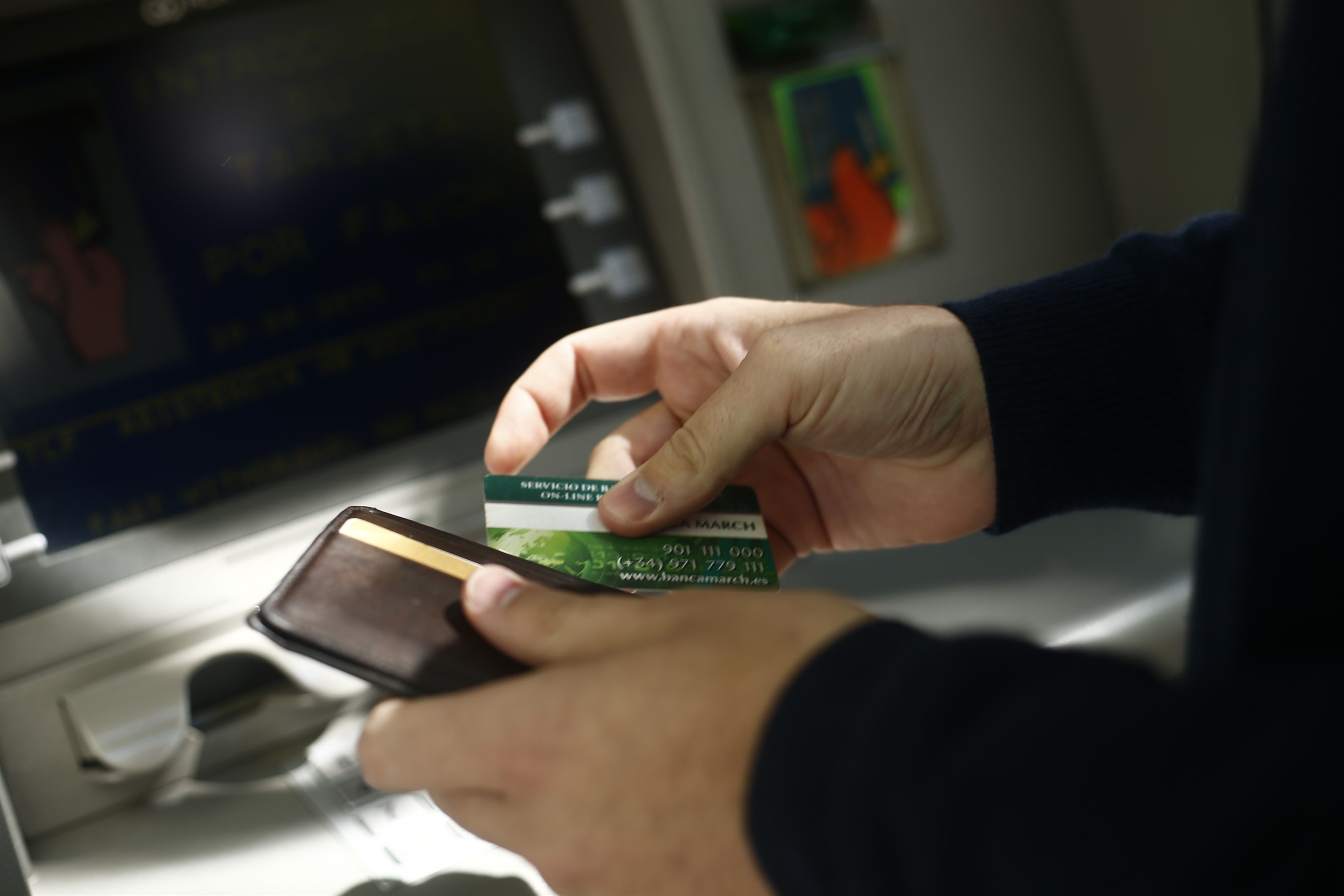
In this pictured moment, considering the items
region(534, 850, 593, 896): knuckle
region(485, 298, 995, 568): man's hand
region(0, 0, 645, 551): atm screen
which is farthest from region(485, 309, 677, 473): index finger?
region(534, 850, 593, 896): knuckle

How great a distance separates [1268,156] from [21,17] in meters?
1.16

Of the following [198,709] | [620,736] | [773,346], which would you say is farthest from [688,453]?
[198,709]

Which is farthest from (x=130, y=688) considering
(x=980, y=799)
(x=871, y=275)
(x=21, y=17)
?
(x=871, y=275)

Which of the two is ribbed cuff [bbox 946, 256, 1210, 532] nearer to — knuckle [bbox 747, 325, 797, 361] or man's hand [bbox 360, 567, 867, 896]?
knuckle [bbox 747, 325, 797, 361]

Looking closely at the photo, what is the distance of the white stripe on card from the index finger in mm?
152

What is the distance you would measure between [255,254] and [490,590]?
0.72 m

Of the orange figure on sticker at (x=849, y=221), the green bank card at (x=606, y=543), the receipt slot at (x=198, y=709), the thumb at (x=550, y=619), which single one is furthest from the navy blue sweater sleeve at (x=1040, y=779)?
the orange figure on sticker at (x=849, y=221)

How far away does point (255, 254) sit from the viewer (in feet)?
3.63

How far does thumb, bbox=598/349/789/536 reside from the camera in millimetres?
771

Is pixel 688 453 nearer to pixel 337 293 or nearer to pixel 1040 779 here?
pixel 1040 779

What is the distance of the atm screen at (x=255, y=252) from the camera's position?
1.02 m

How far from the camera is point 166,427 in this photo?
1.06m

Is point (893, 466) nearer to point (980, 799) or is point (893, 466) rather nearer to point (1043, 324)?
point (1043, 324)

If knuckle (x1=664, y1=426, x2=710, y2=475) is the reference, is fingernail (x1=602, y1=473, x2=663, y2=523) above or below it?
below
